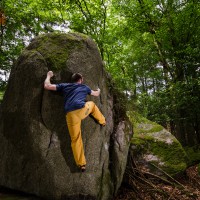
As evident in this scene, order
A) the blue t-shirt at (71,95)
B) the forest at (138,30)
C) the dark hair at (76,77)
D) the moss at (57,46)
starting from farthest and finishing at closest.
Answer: the forest at (138,30) → the moss at (57,46) → the dark hair at (76,77) → the blue t-shirt at (71,95)

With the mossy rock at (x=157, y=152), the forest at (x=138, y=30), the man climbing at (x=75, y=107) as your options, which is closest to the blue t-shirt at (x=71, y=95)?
the man climbing at (x=75, y=107)

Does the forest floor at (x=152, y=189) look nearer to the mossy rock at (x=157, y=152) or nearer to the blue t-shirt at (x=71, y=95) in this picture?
the mossy rock at (x=157, y=152)

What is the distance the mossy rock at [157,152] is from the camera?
10.9m

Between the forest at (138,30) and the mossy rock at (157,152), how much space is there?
2019mm

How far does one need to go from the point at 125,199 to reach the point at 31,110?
4.66 m

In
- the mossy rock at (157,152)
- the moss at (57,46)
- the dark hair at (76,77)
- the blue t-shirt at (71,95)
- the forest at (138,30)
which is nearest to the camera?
the blue t-shirt at (71,95)

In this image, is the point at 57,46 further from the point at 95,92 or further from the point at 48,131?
the point at 48,131

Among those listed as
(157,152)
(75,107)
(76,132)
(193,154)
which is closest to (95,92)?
(75,107)

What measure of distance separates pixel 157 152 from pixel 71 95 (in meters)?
6.97

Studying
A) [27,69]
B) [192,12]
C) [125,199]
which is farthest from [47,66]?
[192,12]

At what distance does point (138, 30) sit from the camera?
17.1m

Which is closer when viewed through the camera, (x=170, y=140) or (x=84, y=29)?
(x=170, y=140)

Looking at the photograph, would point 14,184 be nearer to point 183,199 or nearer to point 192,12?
point 183,199

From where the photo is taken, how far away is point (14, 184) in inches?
264
